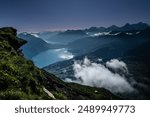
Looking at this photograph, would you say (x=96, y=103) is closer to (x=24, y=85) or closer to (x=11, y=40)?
(x=24, y=85)

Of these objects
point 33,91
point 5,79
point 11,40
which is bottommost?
point 33,91

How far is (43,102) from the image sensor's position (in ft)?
19.2

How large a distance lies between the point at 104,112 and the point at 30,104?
1.95 m

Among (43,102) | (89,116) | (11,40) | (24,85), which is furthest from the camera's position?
(11,40)

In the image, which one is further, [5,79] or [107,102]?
[5,79]

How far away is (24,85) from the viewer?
10.1 meters

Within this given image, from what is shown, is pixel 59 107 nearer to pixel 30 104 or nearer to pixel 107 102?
pixel 30 104

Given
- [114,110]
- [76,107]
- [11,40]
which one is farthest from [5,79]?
[11,40]

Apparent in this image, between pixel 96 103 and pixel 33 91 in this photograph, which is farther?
pixel 33 91

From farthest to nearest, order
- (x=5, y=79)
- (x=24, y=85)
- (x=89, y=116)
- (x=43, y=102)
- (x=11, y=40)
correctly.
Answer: (x=11, y=40) → (x=24, y=85) → (x=5, y=79) → (x=43, y=102) → (x=89, y=116)

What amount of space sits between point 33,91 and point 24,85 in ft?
2.56

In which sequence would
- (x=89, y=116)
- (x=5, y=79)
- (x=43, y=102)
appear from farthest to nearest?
(x=5, y=79) < (x=43, y=102) < (x=89, y=116)

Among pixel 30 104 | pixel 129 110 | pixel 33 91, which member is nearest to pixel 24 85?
pixel 33 91

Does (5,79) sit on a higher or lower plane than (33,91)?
higher
